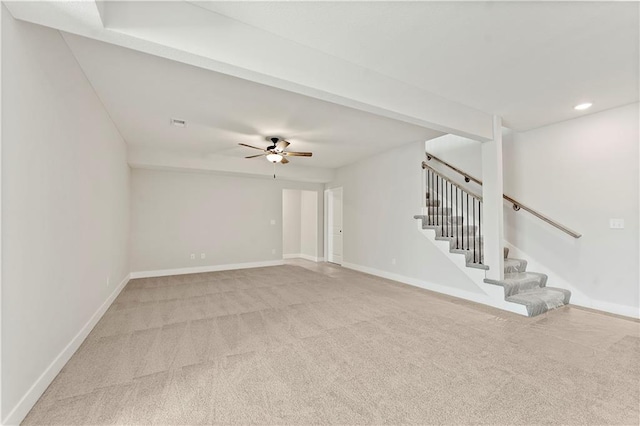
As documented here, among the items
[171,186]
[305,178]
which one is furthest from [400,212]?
[171,186]

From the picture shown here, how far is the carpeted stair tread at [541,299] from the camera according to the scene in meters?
3.49

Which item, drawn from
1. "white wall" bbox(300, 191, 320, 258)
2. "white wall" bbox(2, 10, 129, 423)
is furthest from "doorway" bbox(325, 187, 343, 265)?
"white wall" bbox(2, 10, 129, 423)

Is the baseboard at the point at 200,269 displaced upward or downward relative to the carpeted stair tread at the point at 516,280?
downward

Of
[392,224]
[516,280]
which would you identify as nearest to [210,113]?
[392,224]

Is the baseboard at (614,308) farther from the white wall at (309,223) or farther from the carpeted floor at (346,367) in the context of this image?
the white wall at (309,223)

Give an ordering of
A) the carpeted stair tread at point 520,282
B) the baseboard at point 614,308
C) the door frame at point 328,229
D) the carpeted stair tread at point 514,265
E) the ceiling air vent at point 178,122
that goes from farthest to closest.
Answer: the door frame at point 328,229
the carpeted stair tread at point 514,265
the ceiling air vent at point 178,122
the carpeted stair tread at point 520,282
the baseboard at point 614,308

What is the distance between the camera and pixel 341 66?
2.57 meters

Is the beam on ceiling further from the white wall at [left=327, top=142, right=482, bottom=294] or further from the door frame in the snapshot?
the door frame

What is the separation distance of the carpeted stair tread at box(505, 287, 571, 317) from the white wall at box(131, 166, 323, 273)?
17.6ft

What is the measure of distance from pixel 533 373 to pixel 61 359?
12.1 feet

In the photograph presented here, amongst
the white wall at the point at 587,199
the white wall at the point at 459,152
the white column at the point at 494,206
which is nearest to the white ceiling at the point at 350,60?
→ the white column at the point at 494,206

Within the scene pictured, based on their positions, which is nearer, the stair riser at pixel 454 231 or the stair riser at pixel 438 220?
the stair riser at pixel 454 231

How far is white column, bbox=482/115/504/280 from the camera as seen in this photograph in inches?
152

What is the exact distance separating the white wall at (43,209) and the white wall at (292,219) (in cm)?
618
